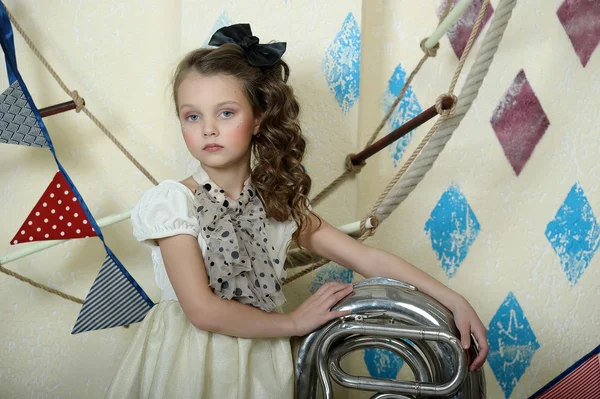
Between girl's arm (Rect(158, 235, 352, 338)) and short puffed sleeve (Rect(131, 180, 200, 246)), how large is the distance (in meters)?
0.02

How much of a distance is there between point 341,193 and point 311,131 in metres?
0.15

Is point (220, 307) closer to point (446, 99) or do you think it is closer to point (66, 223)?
point (66, 223)

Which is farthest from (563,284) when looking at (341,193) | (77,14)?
(77,14)

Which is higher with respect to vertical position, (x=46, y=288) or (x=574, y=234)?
(x=574, y=234)

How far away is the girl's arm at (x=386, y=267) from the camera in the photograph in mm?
988

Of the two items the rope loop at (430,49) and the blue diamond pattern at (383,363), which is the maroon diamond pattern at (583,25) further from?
the blue diamond pattern at (383,363)

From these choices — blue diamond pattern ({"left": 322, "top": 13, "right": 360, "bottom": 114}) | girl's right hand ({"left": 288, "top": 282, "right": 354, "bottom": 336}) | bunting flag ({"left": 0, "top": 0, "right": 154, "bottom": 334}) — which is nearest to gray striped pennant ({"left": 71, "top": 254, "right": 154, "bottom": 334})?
bunting flag ({"left": 0, "top": 0, "right": 154, "bottom": 334})

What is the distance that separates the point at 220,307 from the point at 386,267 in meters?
0.30

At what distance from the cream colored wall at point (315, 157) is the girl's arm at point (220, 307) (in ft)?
1.43

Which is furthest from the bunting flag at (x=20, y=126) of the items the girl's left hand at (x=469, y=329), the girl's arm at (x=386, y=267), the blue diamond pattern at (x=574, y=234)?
the blue diamond pattern at (x=574, y=234)

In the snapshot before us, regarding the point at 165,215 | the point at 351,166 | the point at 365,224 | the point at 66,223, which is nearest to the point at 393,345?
the point at 365,224

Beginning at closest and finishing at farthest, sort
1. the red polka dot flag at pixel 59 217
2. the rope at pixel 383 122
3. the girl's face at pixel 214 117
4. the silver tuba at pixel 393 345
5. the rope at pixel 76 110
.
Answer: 1. the silver tuba at pixel 393 345
2. the girl's face at pixel 214 117
3. the red polka dot flag at pixel 59 217
4. the rope at pixel 76 110
5. the rope at pixel 383 122

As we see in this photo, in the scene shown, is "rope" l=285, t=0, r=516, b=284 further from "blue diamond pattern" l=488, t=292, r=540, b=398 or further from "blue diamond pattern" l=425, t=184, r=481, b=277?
"blue diamond pattern" l=488, t=292, r=540, b=398

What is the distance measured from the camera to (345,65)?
1.40 metres
